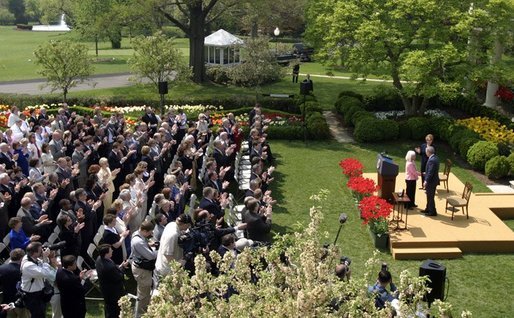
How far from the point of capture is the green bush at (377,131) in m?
22.6

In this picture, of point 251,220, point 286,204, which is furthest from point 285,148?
point 251,220

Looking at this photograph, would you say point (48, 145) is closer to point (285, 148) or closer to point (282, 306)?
point (285, 148)

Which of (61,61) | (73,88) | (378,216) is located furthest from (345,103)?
(73,88)

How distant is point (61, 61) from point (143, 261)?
2087 cm

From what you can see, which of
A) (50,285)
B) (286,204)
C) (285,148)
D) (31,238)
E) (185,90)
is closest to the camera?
(50,285)

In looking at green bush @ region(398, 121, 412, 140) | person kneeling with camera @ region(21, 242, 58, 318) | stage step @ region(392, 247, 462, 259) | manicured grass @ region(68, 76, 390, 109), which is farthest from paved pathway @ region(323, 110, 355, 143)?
person kneeling with camera @ region(21, 242, 58, 318)

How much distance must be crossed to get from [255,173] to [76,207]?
A: 4.51 m

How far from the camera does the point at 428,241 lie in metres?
13.3

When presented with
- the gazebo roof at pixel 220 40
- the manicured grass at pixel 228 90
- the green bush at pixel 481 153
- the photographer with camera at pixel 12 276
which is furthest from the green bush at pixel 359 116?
the gazebo roof at pixel 220 40

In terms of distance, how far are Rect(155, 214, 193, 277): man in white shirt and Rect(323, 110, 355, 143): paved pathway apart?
48.4 feet

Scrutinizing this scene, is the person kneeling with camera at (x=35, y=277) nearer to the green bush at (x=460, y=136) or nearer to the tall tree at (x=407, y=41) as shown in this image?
the green bush at (x=460, y=136)

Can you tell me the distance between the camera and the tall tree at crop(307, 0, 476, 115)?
2150 centimetres

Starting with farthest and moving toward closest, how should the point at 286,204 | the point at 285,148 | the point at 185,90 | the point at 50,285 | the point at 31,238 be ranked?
the point at 185,90 → the point at 285,148 → the point at 286,204 → the point at 31,238 → the point at 50,285

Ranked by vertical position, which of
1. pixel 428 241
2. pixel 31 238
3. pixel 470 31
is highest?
pixel 470 31
